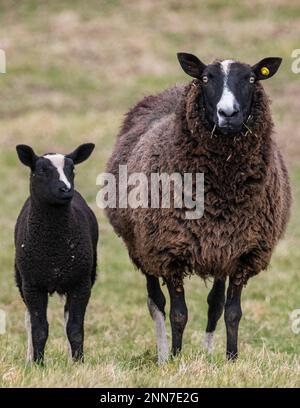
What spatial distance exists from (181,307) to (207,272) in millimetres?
426

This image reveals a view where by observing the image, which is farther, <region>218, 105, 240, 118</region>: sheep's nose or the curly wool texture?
the curly wool texture

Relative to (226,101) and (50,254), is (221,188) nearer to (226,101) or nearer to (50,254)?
(226,101)

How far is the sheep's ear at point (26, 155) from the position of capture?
7.78 metres

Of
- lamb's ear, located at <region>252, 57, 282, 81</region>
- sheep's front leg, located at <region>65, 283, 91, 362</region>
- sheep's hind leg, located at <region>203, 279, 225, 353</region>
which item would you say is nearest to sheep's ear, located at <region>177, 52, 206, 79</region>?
lamb's ear, located at <region>252, 57, 282, 81</region>

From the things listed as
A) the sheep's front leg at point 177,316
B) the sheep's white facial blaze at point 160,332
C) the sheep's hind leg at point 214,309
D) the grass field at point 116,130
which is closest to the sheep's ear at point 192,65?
the sheep's front leg at point 177,316

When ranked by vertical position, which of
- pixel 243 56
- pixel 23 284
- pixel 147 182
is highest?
pixel 243 56

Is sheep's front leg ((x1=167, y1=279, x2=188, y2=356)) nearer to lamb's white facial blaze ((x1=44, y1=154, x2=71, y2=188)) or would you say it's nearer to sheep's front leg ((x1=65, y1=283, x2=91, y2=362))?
sheep's front leg ((x1=65, y1=283, x2=91, y2=362))

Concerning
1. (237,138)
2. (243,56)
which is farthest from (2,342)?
(243,56)

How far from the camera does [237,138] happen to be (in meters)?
7.83

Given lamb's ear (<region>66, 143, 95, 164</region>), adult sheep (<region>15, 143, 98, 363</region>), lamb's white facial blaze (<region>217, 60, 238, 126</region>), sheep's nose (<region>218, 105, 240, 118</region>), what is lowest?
adult sheep (<region>15, 143, 98, 363</region>)

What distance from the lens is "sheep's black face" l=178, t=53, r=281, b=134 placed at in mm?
7531

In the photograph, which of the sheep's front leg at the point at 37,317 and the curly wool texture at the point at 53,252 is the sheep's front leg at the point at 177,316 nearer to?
the curly wool texture at the point at 53,252

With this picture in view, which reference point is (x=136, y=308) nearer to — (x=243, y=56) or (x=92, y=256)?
(x=92, y=256)

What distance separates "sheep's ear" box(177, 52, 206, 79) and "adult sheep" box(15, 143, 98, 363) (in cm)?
133
